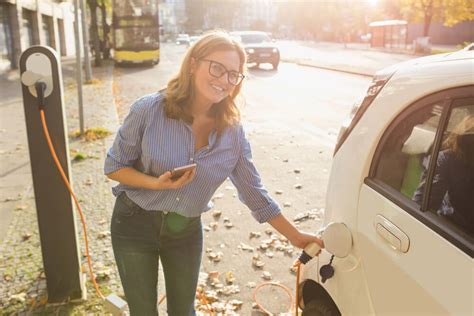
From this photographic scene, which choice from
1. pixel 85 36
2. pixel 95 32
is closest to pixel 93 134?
pixel 85 36

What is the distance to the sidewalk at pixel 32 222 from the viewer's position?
3537 millimetres

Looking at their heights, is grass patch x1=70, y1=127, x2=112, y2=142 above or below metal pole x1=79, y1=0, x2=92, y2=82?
below

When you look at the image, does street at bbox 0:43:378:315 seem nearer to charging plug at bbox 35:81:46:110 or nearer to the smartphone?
the smartphone

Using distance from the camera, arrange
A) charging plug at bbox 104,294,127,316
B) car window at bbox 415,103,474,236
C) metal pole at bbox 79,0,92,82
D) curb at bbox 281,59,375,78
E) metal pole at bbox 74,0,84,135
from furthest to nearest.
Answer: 1. curb at bbox 281,59,375,78
2. metal pole at bbox 79,0,92,82
3. metal pole at bbox 74,0,84,135
4. charging plug at bbox 104,294,127,316
5. car window at bbox 415,103,474,236

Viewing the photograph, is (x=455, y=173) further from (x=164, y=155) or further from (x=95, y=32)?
(x=95, y=32)

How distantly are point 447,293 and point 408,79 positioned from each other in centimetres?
86

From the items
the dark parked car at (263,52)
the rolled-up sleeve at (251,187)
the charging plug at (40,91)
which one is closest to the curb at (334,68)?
the dark parked car at (263,52)

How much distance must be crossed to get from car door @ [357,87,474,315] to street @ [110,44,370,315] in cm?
45

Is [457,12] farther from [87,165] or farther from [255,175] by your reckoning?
[255,175]

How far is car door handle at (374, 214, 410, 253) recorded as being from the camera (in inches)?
63.1

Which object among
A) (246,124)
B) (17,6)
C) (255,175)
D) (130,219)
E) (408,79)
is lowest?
(246,124)

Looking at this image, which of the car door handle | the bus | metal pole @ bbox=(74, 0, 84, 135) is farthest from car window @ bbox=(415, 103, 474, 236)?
the bus

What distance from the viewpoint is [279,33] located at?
108125 millimetres

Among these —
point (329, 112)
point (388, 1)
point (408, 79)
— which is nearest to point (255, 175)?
point (408, 79)
